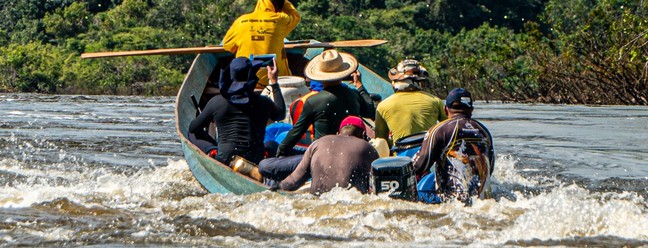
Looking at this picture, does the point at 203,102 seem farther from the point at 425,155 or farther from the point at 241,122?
the point at 425,155

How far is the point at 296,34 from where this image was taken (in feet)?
166

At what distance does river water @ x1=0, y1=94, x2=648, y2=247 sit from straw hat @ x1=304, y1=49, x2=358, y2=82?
111 cm

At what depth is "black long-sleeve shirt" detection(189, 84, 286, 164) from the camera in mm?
9336

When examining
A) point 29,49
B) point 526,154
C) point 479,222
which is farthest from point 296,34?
point 479,222

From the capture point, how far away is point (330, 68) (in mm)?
9531

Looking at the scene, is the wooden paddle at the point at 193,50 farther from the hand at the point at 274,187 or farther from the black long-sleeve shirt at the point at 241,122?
the hand at the point at 274,187

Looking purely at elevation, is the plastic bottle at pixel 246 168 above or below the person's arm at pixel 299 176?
below

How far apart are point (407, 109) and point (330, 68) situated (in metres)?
0.72

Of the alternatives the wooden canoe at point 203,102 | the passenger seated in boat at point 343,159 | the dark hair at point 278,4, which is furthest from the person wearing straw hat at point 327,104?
the dark hair at point 278,4

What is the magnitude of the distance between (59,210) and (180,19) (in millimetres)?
44620

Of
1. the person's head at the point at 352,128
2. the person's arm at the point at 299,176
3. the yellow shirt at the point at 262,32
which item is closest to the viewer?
the person's head at the point at 352,128

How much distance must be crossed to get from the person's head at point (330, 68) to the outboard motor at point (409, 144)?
2.39 feet

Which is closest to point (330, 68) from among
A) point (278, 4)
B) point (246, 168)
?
point (246, 168)

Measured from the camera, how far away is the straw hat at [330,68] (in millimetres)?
9352
